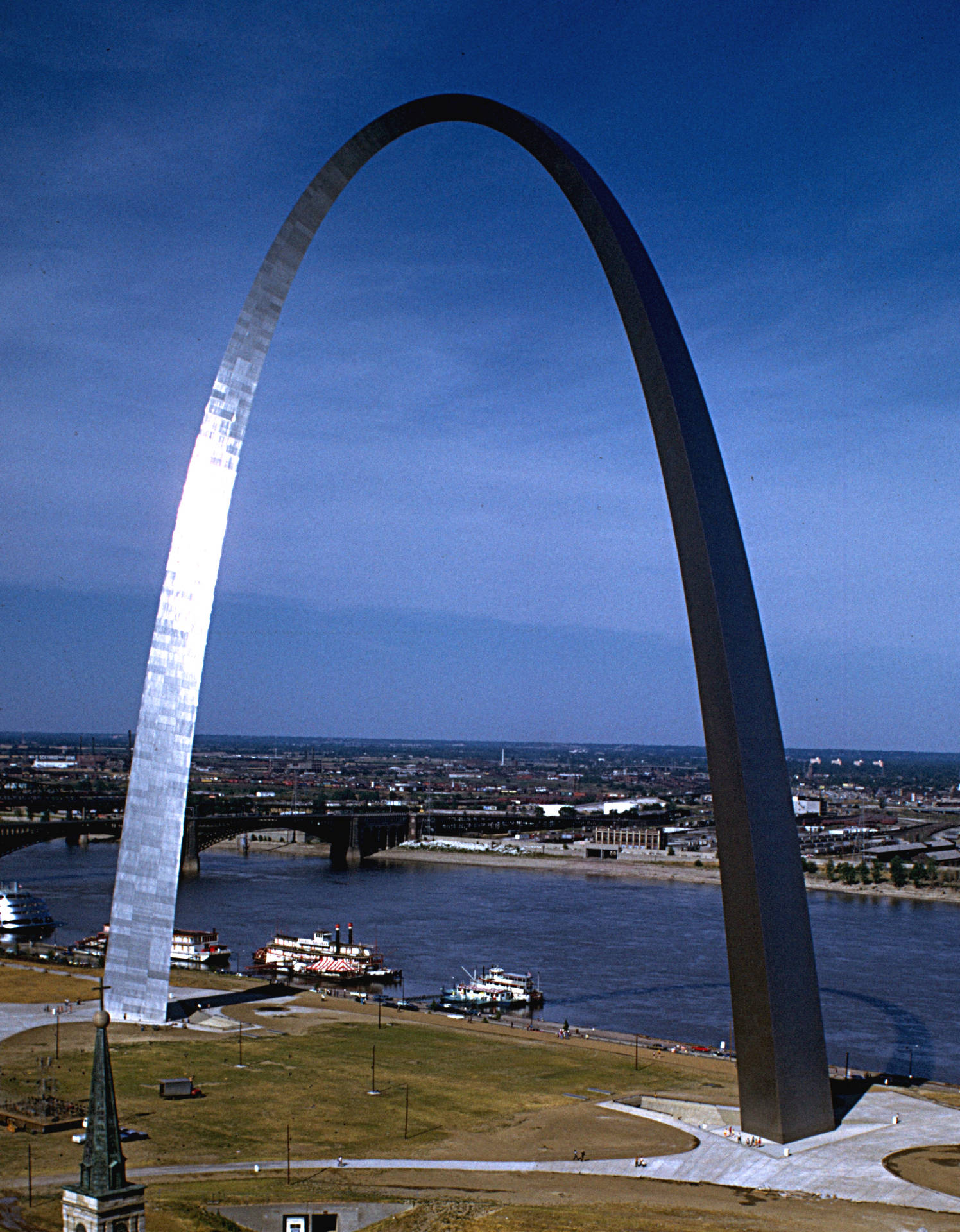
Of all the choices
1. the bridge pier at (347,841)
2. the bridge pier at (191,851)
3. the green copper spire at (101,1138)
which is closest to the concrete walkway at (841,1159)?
the green copper spire at (101,1138)

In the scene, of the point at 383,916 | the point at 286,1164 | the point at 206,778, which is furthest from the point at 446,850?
the point at 206,778

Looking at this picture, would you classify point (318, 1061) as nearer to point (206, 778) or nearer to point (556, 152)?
point (556, 152)

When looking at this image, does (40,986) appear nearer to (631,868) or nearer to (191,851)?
(191,851)

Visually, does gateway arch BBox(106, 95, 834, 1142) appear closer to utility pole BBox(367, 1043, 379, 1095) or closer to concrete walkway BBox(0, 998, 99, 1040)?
utility pole BBox(367, 1043, 379, 1095)

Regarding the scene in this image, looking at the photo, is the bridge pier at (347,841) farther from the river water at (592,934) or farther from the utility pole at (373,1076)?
the utility pole at (373,1076)

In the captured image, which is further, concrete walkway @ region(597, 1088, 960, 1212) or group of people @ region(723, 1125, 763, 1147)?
group of people @ region(723, 1125, 763, 1147)

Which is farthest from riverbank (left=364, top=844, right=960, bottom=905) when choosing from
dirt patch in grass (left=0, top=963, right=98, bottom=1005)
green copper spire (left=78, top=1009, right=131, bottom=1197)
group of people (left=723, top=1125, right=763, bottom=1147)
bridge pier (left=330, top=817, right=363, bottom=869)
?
green copper spire (left=78, top=1009, right=131, bottom=1197)

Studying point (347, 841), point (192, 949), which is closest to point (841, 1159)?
point (192, 949)
